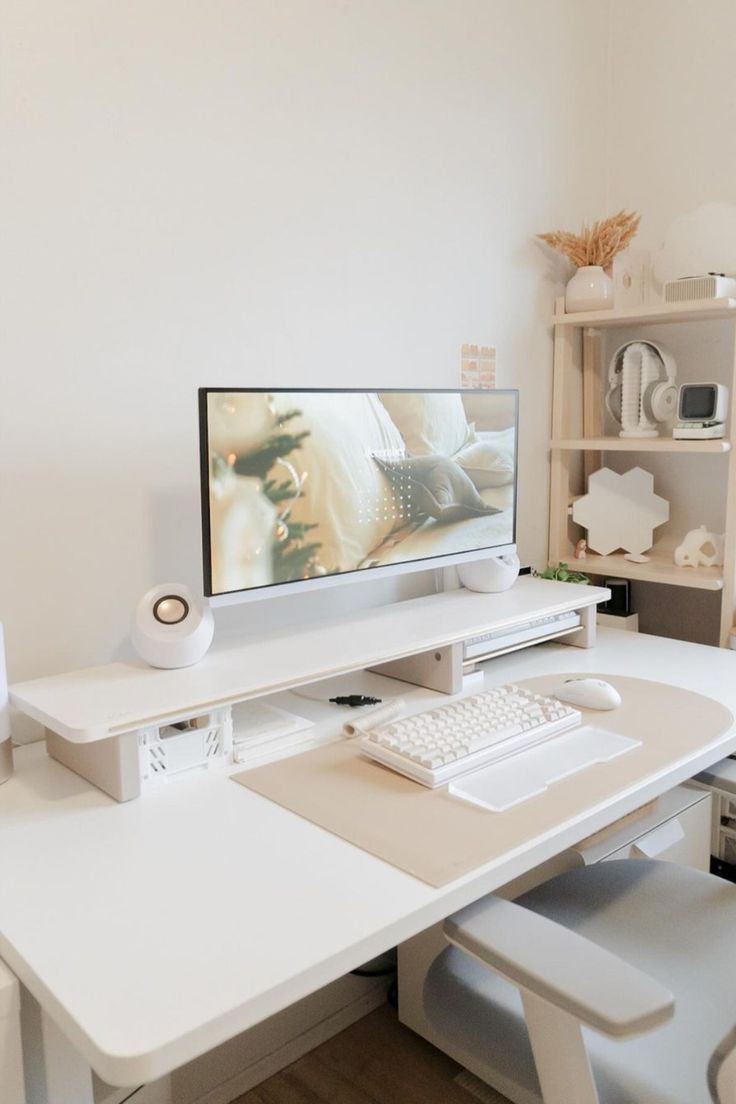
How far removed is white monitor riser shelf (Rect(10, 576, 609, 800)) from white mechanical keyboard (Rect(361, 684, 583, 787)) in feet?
0.43

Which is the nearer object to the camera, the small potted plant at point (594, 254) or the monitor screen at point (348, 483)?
the monitor screen at point (348, 483)

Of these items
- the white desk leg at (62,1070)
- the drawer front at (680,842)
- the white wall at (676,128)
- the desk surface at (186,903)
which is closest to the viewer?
the desk surface at (186,903)

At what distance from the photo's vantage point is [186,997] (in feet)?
2.54

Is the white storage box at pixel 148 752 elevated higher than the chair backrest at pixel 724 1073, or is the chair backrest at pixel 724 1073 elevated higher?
the white storage box at pixel 148 752

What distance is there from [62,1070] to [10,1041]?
0.43 feet

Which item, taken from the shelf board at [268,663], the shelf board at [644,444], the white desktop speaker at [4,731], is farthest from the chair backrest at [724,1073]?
the shelf board at [644,444]

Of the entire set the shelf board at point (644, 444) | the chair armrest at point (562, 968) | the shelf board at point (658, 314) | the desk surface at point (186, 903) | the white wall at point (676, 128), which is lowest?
the chair armrest at point (562, 968)

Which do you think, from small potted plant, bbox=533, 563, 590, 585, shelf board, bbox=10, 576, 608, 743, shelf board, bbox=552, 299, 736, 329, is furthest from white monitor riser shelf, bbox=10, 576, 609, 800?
shelf board, bbox=552, 299, 736, 329

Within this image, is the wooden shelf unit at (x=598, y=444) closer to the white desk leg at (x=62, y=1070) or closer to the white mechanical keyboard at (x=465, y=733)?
the white mechanical keyboard at (x=465, y=733)

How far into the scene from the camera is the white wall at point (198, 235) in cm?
137

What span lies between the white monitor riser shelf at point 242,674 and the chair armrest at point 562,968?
0.48 m

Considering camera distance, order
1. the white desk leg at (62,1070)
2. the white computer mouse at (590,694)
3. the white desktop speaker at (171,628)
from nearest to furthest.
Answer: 1. the white desk leg at (62,1070)
2. the white desktop speaker at (171,628)
3. the white computer mouse at (590,694)

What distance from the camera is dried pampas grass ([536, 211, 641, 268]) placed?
213 cm

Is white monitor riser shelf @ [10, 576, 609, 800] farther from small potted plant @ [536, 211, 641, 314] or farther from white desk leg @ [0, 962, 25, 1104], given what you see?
small potted plant @ [536, 211, 641, 314]
